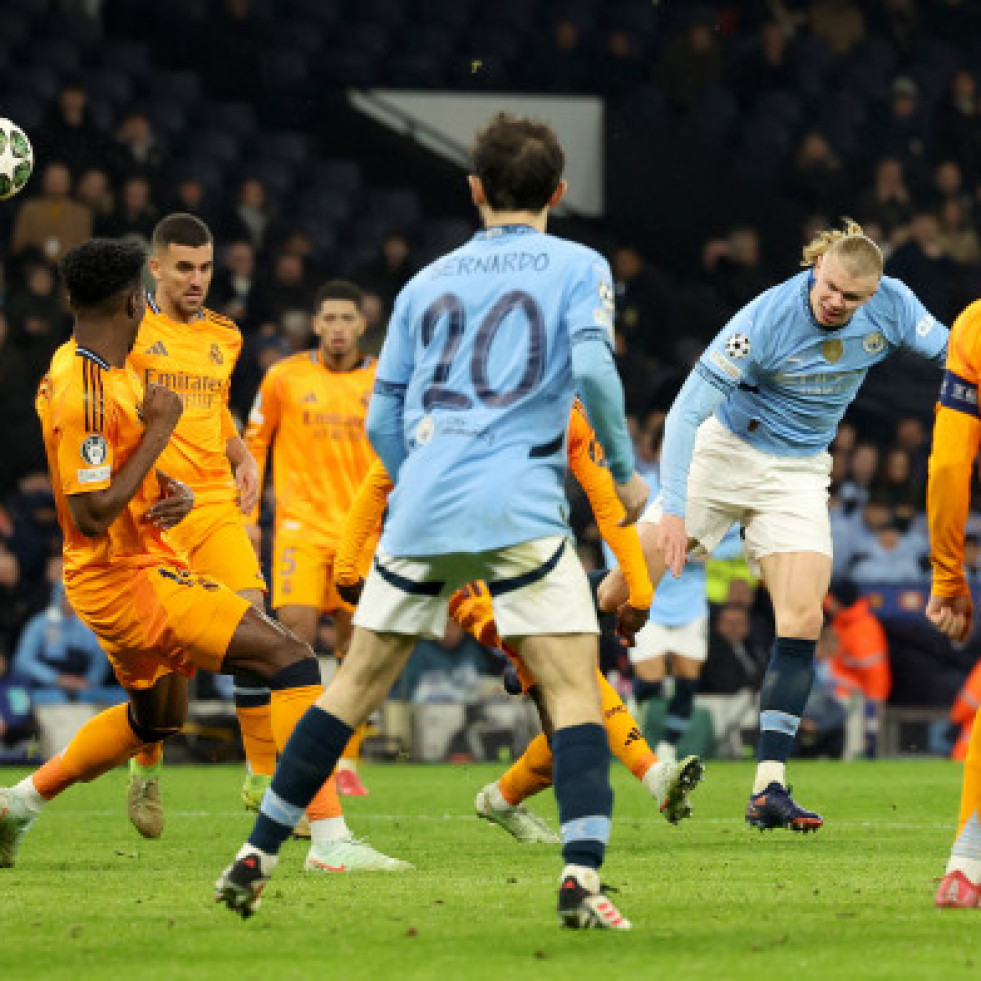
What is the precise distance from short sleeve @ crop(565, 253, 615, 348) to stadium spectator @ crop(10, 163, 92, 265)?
12.5m

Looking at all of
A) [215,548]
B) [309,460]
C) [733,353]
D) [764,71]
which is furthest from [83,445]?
[764,71]

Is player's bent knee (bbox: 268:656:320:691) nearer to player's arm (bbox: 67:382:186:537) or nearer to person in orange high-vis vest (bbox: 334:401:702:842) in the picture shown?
person in orange high-vis vest (bbox: 334:401:702:842)

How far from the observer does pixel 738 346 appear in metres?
9.18

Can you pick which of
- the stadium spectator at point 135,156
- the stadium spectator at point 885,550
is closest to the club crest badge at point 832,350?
the stadium spectator at point 885,550

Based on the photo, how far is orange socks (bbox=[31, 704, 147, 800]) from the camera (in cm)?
807

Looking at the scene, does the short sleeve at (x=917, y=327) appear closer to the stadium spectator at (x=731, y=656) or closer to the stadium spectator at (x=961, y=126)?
the stadium spectator at (x=731, y=656)

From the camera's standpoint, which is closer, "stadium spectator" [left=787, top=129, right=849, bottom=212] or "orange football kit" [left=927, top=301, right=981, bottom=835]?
"orange football kit" [left=927, top=301, right=981, bottom=835]

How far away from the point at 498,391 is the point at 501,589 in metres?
0.51

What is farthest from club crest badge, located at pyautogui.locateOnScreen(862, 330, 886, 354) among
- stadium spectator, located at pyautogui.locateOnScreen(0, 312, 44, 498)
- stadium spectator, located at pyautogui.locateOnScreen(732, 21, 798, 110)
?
stadium spectator, located at pyautogui.locateOnScreen(732, 21, 798, 110)

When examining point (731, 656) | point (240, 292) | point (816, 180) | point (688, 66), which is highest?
point (688, 66)

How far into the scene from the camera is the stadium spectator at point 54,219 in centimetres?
1758

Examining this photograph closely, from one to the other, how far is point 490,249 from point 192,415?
423cm

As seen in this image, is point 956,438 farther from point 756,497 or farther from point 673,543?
point 756,497

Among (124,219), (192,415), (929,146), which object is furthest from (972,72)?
(192,415)
